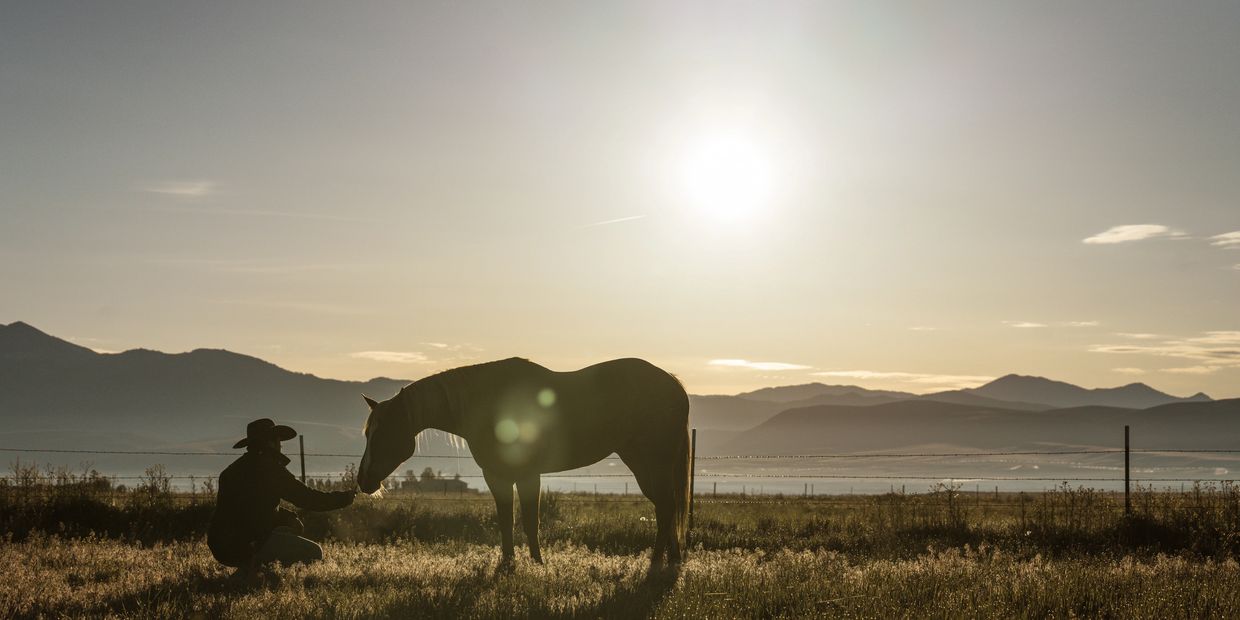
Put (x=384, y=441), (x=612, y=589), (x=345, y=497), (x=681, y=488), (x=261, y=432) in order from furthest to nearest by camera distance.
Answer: (x=681, y=488), (x=384, y=441), (x=261, y=432), (x=345, y=497), (x=612, y=589)

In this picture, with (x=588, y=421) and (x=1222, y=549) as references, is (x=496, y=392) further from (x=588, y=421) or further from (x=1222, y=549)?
(x=1222, y=549)

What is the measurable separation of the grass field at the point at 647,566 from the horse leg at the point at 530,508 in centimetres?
42

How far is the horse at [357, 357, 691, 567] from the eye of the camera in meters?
11.7

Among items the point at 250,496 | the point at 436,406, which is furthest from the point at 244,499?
the point at 436,406

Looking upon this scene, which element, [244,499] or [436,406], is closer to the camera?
[244,499]

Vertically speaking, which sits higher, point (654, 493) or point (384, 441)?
point (384, 441)

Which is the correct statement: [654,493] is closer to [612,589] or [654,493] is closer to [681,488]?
[681,488]

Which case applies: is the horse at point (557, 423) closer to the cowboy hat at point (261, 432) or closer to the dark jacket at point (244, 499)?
the cowboy hat at point (261, 432)

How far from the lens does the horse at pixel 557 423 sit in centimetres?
1167

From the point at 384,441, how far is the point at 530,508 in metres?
2.13

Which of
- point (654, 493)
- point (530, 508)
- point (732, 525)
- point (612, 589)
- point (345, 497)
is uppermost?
point (345, 497)

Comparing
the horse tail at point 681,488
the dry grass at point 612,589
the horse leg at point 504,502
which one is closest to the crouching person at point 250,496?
the dry grass at point 612,589

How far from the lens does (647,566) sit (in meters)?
11.3

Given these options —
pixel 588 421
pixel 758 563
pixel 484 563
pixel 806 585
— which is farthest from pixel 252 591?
pixel 758 563
